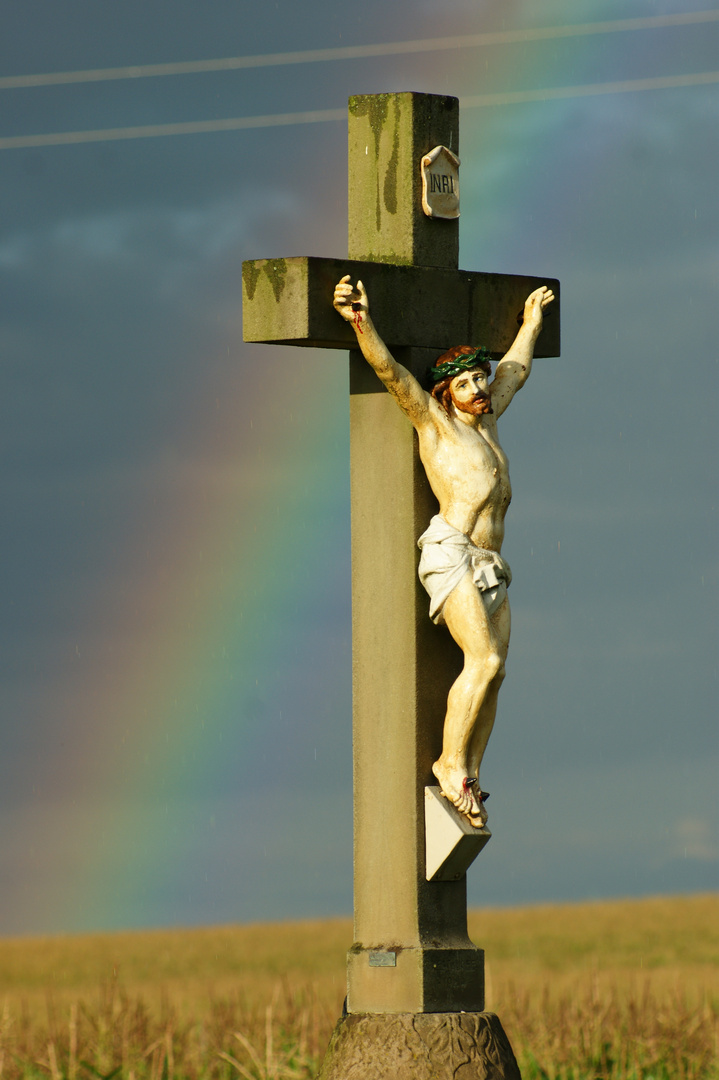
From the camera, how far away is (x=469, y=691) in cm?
1198

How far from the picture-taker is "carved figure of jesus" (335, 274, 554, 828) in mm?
11945

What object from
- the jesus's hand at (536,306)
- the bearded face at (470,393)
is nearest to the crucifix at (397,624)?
the bearded face at (470,393)

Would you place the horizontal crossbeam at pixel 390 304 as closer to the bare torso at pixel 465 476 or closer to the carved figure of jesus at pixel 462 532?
the carved figure of jesus at pixel 462 532

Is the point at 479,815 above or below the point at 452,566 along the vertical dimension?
below

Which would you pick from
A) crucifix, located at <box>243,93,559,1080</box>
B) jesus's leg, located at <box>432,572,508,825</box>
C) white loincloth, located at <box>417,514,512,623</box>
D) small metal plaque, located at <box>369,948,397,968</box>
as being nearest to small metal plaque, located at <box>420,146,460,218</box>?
crucifix, located at <box>243,93,559,1080</box>

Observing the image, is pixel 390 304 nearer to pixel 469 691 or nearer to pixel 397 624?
pixel 397 624

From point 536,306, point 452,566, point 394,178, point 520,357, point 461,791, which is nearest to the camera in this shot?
point 452,566

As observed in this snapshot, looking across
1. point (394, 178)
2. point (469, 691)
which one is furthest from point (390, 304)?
point (469, 691)

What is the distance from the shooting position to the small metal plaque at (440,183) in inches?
495

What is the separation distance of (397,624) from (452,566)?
0.52 meters

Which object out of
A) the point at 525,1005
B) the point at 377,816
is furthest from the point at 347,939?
the point at 377,816

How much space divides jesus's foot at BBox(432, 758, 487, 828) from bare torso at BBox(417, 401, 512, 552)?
51.4 inches

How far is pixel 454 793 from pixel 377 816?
19.2 inches

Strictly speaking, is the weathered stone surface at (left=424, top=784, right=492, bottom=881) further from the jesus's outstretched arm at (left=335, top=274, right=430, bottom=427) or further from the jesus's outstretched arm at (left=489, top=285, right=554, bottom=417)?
the jesus's outstretched arm at (left=489, top=285, right=554, bottom=417)
